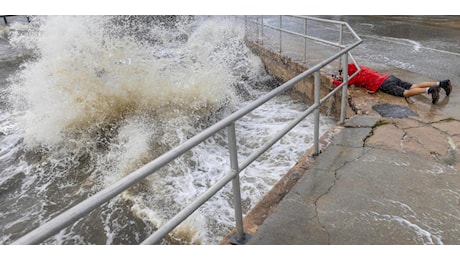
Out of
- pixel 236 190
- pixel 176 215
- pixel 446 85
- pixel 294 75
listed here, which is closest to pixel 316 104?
pixel 236 190

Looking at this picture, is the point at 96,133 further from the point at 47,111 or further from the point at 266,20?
the point at 266,20

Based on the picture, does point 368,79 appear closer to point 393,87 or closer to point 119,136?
point 393,87

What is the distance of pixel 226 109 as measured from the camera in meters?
7.73

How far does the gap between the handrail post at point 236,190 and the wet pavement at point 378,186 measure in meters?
0.09

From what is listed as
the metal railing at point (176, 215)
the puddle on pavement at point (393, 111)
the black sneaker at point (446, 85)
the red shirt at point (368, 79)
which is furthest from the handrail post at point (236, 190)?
the black sneaker at point (446, 85)

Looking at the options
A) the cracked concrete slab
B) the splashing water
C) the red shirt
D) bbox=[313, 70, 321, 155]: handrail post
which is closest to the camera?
the cracked concrete slab

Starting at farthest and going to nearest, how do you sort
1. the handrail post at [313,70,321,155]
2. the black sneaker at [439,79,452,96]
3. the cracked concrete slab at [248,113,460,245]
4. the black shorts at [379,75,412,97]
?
the black shorts at [379,75,412,97]
the black sneaker at [439,79,452,96]
the handrail post at [313,70,321,155]
the cracked concrete slab at [248,113,460,245]

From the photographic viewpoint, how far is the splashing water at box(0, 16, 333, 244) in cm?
425

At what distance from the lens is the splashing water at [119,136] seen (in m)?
4.25

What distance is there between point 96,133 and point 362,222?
18.0 ft

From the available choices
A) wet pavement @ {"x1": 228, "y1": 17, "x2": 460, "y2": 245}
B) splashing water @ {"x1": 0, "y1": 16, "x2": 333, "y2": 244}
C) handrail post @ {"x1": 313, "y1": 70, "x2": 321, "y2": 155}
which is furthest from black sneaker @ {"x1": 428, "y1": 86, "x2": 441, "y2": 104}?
handrail post @ {"x1": 313, "y1": 70, "x2": 321, "y2": 155}

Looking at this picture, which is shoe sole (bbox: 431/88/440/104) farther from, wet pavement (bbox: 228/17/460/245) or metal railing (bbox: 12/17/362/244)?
metal railing (bbox: 12/17/362/244)

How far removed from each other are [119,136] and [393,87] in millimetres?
4954

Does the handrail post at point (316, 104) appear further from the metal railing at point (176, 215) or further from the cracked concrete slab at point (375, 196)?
the metal railing at point (176, 215)
